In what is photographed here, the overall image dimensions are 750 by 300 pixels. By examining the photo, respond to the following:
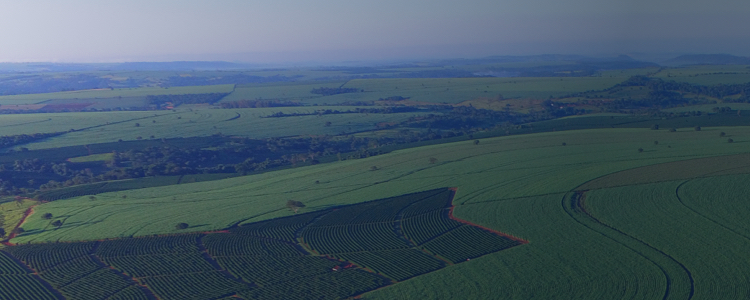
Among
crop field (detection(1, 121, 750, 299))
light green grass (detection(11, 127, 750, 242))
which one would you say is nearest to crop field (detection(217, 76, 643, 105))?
light green grass (detection(11, 127, 750, 242))

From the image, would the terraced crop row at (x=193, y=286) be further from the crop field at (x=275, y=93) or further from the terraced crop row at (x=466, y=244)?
the crop field at (x=275, y=93)

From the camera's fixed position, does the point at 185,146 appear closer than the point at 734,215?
No

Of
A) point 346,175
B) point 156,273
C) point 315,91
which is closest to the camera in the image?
point 156,273

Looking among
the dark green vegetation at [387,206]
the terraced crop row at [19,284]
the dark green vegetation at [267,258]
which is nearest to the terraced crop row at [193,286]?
the dark green vegetation at [267,258]

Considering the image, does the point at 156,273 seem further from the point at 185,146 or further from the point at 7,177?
the point at 185,146

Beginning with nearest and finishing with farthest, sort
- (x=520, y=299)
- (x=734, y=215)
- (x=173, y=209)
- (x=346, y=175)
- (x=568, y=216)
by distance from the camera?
(x=520, y=299)
(x=734, y=215)
(x=568, y=216)
(x=173, y=209)
(x=346, y=175)

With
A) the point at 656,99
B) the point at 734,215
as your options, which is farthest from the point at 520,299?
the point at 656,99

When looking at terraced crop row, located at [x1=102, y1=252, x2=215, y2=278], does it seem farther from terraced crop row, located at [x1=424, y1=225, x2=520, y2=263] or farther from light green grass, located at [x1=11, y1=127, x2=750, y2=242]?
terraced crop row, located at [x1=424, y1=225, x2=520, y2=263]

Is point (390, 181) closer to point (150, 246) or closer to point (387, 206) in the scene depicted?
point (387, 206)
